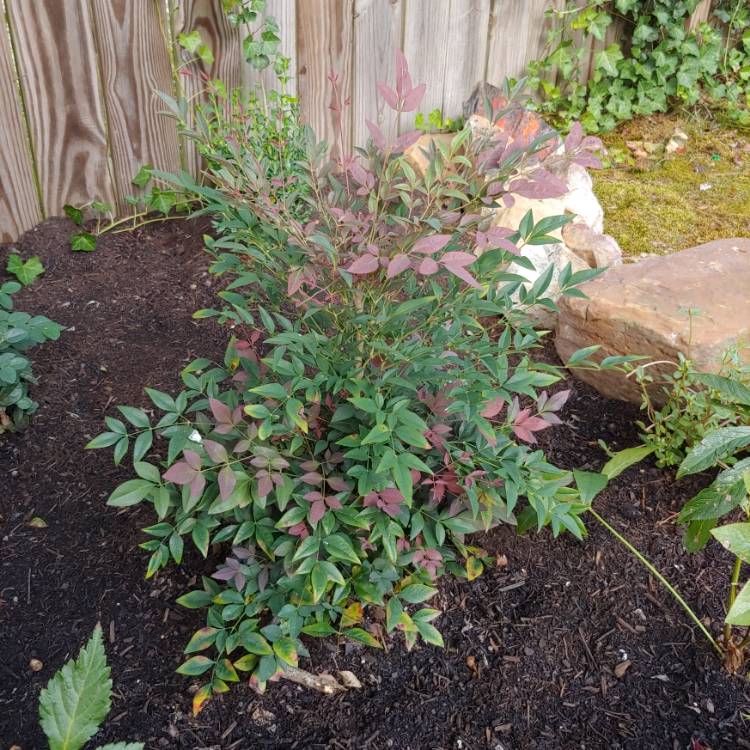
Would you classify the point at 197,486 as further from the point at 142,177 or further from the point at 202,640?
the point at 142,177

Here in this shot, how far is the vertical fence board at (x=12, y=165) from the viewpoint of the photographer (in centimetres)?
317

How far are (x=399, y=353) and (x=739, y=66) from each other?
4810 millimetres

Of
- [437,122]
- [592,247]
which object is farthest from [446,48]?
[592,247]

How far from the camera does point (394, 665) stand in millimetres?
2076

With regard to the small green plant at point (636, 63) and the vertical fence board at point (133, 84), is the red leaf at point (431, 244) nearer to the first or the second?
the vertical fence board at point (133, 84)

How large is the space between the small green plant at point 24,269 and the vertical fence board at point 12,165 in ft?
0.73

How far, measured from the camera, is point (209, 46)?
3.57 metres

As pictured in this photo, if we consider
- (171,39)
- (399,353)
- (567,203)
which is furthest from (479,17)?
(399,353)

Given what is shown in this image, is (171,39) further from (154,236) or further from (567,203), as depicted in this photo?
(567,203)

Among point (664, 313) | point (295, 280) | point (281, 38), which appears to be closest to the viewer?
point (295, 280)

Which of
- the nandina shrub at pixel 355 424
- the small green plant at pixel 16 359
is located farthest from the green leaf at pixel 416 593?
the small green plant at pixel 16 359

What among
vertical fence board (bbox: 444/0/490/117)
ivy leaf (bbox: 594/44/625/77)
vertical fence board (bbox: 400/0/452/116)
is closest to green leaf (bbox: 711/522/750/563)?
vertical fence board (bbox: 400/0/452/116)

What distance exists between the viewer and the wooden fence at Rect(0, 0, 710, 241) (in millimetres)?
3234

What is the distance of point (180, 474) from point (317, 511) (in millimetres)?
333
